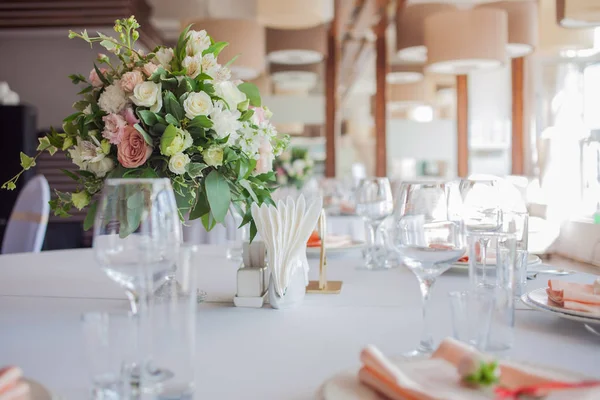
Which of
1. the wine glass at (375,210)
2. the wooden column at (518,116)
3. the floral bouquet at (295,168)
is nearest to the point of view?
the wine glass at (375,210)

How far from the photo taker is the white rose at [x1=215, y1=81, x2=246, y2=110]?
1219 mm

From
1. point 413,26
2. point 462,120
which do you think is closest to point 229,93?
point 413,26

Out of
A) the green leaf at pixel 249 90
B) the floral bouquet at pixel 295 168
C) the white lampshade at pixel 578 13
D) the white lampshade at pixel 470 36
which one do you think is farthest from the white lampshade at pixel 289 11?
the green leaf at pixel 249 90

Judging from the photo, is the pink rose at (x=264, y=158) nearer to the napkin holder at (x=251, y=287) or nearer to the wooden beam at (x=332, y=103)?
the napkin holder at (x=251, y=287)

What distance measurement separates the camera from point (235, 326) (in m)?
1.04

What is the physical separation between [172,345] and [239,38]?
3.53 m

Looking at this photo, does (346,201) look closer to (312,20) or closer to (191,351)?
(312,20)

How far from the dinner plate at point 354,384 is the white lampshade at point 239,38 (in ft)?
11.2

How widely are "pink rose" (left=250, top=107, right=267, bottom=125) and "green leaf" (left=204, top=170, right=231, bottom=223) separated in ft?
0.52

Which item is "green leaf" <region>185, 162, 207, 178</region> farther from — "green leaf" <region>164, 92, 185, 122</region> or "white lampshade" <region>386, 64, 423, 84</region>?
"white lampshade" <region>386, 64, 423, 84</region>

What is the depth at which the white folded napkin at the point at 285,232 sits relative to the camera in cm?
116

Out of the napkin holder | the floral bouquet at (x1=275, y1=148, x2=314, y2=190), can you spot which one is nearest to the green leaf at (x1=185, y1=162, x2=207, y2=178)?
the napkin holder

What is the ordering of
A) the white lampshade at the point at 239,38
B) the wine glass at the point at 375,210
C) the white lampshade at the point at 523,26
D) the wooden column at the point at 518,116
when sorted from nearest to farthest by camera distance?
1. the wine glass at the point at 375,210
2. the white lampshade at the point at 239,38
3. the white lampshade at the point at 523,26
4. the wooden column at the point at 518,116

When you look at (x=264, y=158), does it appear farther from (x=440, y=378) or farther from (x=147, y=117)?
(x=440, y=378)
